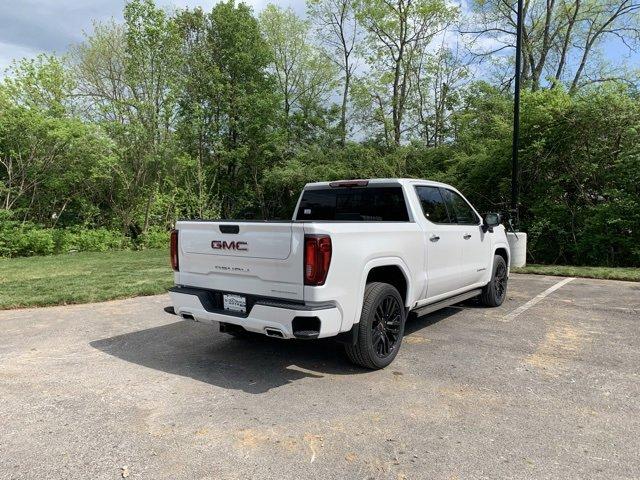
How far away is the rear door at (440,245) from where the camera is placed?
529 cm

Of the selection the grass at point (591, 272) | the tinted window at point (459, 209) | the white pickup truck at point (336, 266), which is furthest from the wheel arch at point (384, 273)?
the grass at point (591, 272)

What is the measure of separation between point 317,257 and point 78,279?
25.7 feet

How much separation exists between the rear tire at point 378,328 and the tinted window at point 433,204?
4.20ft

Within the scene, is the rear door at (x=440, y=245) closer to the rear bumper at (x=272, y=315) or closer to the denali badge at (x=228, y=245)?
the rear bumper at (x=272, y=315)

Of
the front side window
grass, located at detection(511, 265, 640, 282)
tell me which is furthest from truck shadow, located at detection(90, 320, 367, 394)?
grass, located at detection(511, 265, 640, 282)

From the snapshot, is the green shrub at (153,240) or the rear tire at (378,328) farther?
the green shrub at (153,240)

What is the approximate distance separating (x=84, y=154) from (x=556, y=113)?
49.9 feet

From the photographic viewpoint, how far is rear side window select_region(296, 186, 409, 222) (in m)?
5.27

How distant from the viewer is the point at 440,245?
5449 mm

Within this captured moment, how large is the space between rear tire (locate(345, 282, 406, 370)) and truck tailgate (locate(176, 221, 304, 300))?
0.76 meters

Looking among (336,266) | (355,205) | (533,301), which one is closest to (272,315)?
(336,266)

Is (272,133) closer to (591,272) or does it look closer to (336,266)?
(591,272)

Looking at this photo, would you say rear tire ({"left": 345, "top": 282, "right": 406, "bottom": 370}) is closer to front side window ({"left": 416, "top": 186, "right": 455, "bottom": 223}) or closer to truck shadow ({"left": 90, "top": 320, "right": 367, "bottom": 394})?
truck shadow ({"left": 90, "top": 320, "right": 367, "bottom": 394})

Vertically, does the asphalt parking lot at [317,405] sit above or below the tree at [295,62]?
below
